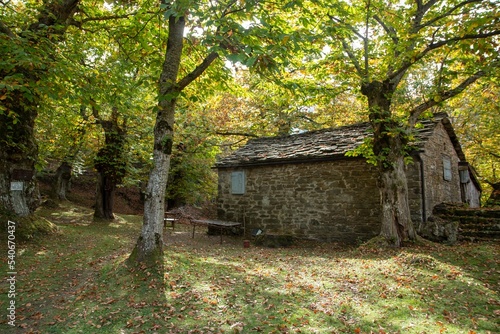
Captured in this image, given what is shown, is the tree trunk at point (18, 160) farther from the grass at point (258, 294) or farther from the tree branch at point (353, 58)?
the tree branch at point (353, 58)

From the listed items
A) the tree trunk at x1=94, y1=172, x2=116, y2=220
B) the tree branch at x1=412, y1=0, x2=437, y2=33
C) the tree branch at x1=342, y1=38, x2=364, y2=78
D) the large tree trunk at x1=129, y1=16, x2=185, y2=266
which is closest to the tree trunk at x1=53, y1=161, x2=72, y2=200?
the tree trunk at x1=94, y1=172, x2=116, y2=220

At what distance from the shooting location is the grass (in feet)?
14.7

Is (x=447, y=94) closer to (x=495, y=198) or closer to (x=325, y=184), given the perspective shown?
(x=325, y=184)

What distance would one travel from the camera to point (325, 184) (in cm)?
1202

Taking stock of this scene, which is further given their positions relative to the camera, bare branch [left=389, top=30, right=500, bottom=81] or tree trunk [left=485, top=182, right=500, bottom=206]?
tree trunk [left=485, top=182, right=500, bottom=206]

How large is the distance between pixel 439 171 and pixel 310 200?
515 centimetres

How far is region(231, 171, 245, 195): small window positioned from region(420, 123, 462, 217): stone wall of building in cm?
709

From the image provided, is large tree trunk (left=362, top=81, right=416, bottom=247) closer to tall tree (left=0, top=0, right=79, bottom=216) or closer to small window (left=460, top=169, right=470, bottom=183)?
small window (left=460, top=169, right=470, bottom=183)

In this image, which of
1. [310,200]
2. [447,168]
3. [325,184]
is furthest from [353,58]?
[447,168]

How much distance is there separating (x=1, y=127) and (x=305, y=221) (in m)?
10.0

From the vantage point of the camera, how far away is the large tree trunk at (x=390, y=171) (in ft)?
30.6

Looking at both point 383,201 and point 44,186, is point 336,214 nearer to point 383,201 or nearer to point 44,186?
point 383,201

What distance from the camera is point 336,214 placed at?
11695 millimetres

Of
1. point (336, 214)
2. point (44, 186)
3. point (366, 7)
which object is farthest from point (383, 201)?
point (44, 186)
